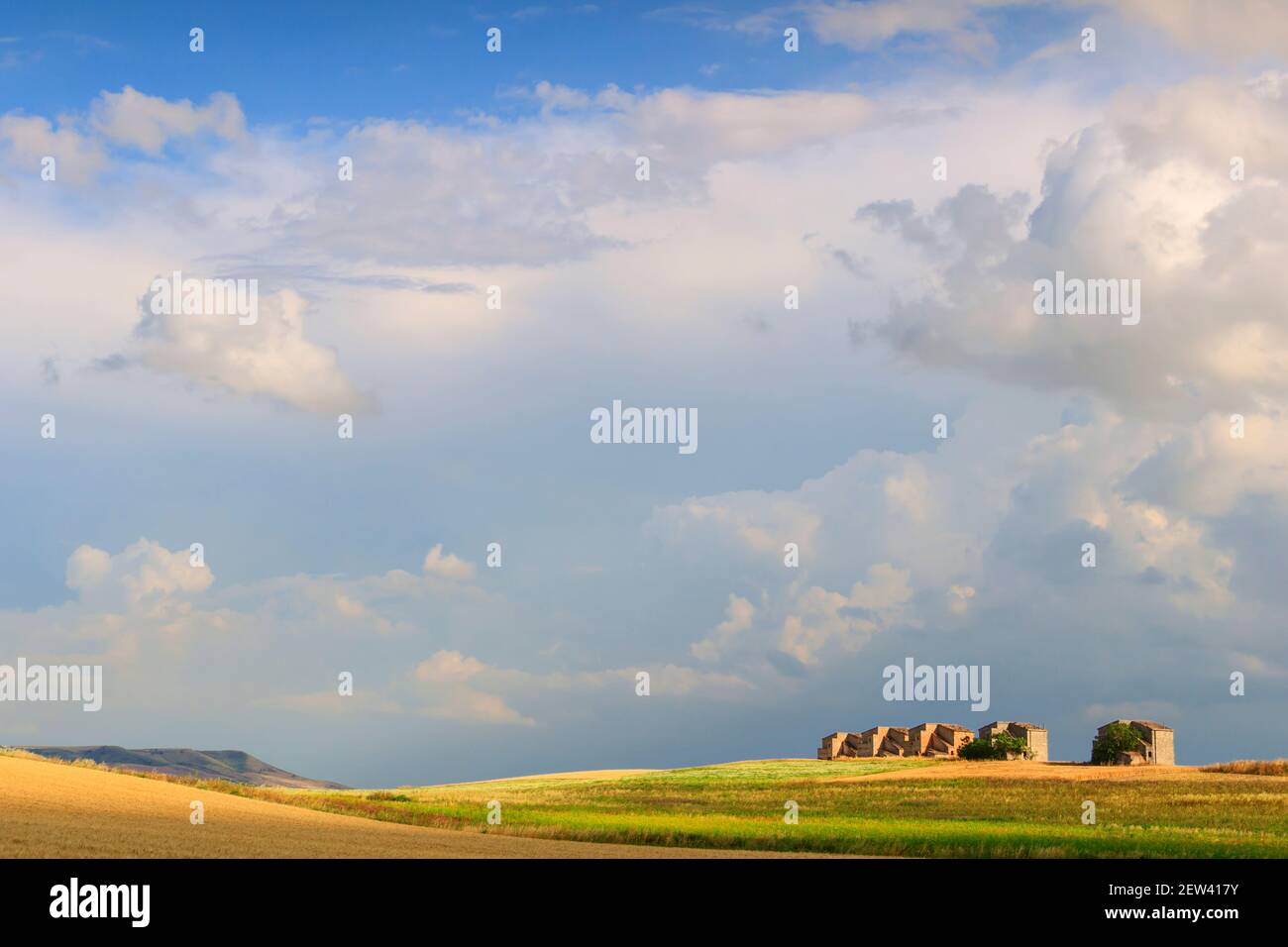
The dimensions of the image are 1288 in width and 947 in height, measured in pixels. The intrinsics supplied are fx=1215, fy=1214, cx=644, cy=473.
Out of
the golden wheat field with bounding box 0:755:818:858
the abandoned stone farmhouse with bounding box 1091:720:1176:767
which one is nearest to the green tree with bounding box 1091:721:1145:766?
the abandoned stone farmhouse with bounding box 1091:720:1176:767

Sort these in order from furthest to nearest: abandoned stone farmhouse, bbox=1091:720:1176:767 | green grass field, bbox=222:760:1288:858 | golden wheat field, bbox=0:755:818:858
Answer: abandoned stone farmhouse, bbox=1091:720:1176:767, green grass field, bbox=222:760:1288:858, golden wheat field, bbox=0:755:818:858

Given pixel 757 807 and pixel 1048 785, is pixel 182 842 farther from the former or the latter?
pixel 1048 785

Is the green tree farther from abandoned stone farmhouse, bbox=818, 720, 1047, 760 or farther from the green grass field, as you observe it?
the green grass field

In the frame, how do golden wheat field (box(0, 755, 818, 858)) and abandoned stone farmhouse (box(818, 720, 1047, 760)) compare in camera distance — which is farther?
abandoned stone farmhouse (box(818, 720, 1047, 760))

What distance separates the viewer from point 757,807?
241ft

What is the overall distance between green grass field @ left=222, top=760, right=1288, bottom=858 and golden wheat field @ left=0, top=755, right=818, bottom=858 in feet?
18.3

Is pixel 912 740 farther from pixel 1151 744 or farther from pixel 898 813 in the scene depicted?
pixel 898 813

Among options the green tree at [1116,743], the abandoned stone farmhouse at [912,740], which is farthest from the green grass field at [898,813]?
the abandoned stone farmhouse at [912,740]

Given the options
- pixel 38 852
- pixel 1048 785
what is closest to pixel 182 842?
pixel 38 852

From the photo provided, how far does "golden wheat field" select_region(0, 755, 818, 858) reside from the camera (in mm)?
33719

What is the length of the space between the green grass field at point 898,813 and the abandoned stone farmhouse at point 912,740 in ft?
135

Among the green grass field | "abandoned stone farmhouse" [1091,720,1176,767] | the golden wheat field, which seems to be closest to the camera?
the golden wheat field

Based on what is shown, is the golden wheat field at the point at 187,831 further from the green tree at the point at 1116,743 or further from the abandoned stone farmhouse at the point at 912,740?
the abandoned stone farmhouse at the point at 912,740
